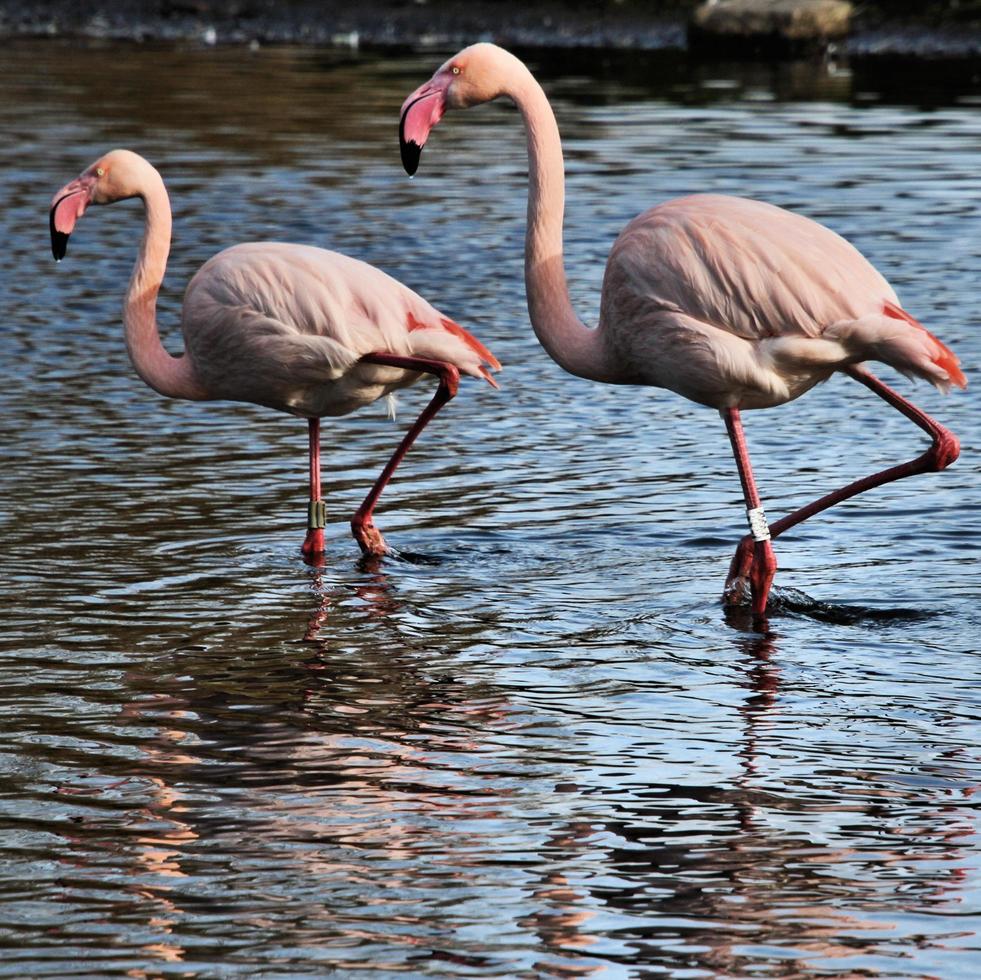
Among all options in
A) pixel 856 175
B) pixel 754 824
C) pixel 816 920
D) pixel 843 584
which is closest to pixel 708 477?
pixel 843 584

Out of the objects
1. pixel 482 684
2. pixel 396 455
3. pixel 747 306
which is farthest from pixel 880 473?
pixel 396 455

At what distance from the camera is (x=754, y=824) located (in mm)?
4359

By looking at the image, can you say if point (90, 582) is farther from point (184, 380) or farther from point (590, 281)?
point (590, 281)

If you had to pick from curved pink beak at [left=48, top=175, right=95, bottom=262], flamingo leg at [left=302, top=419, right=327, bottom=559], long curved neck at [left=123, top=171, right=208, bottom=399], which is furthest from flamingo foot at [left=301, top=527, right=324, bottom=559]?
curved pink beak at [left=48, top=175, right=95, bottom=262]

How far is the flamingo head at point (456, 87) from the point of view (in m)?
6.39

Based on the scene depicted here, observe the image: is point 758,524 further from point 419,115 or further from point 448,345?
point 419,115

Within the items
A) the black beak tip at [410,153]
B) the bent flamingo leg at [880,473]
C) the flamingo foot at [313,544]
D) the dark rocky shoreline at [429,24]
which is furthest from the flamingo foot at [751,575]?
the dark rocky shoreline at [429,24]

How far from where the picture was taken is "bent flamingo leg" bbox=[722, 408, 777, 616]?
6121 millimetres

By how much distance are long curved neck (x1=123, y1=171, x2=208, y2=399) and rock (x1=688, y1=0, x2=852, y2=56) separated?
65.2 ft

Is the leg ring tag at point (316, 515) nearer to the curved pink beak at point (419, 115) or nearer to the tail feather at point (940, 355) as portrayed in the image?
the curved pink beak at point (419, 115)

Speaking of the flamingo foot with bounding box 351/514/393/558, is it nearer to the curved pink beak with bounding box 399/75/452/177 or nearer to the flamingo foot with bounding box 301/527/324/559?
the flamingo foot with bounding box 301/527/324/559

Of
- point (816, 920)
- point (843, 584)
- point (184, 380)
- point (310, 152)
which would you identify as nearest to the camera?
point (816, 920)

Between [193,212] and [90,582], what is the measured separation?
8135mm

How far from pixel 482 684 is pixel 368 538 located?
4.98 ft
